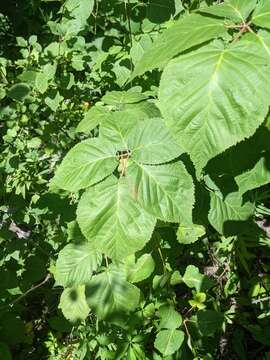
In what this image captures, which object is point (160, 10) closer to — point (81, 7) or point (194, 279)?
point (81, 7)

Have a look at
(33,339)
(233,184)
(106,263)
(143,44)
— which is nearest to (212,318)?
(106,263)

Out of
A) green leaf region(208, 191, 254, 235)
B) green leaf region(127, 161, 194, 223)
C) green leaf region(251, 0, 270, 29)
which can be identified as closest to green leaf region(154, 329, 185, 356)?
green leaf region(208, 191, 254, 235)

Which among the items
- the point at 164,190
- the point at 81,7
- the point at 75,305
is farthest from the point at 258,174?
the point at 81,7

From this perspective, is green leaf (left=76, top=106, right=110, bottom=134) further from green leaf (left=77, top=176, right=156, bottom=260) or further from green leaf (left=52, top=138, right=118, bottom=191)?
green leaf (left=77, top=176, right=156, bottom=260)

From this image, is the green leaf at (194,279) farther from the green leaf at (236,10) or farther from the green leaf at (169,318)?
the green leaf at (236,10)

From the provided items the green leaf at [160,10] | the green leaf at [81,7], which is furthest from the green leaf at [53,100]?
the green leaf at [160,10]
